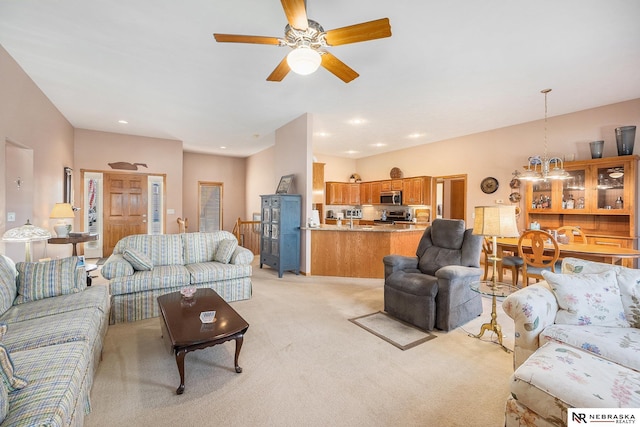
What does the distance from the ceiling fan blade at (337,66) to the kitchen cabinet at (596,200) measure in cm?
443

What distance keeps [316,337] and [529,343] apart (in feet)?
5.74

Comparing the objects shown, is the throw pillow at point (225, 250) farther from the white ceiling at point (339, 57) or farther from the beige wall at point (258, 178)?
the beige wall at point (258, 178)

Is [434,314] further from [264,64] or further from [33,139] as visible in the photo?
[33,139]

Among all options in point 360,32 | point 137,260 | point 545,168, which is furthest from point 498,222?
point 137,260

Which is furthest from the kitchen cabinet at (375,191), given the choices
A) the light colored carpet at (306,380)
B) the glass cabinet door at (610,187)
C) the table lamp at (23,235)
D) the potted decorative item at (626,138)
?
the table lamp at (23,235)

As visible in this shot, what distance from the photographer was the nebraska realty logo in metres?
1.21

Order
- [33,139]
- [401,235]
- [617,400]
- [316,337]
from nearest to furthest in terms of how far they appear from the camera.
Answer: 1. [617,400]
2. [316,337]
3. [33,139]
4. [401,235]

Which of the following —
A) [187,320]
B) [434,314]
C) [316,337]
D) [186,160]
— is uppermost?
[186,160]

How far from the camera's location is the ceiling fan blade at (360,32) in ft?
6.51

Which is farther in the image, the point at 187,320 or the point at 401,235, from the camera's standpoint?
the point at 401,235

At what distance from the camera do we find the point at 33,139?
4016mm

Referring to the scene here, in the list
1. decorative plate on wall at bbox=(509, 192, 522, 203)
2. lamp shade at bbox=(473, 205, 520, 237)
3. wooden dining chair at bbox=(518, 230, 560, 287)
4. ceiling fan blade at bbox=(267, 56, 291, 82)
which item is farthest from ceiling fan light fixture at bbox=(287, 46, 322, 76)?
decorative plate on wall at bbox=(509, 192, 522, 203)

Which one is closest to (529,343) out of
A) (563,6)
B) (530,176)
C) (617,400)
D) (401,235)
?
(617,400)

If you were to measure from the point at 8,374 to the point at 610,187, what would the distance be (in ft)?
Result: 22.2
